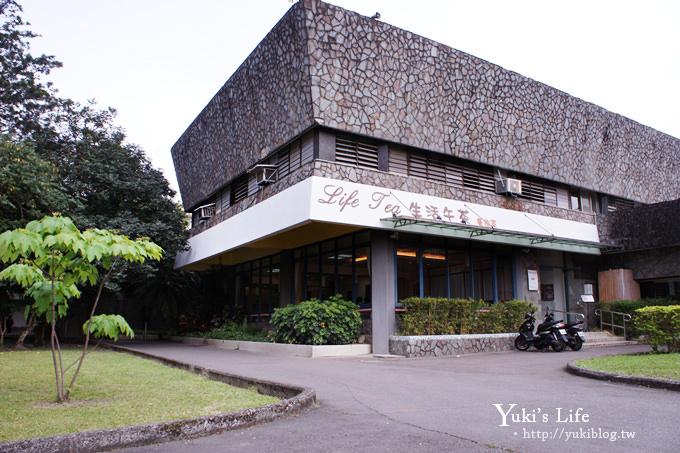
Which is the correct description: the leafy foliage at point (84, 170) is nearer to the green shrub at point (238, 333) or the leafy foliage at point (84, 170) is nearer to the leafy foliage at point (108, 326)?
the green shrub at point (238, 333)

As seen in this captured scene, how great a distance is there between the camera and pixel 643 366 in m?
9.06

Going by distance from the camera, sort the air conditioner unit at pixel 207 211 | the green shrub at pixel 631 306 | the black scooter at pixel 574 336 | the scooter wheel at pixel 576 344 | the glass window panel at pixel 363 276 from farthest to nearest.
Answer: the air conditioner unit at pixel 207 211, the green shrub at pixel 631 306, the glass window panel at pixel 363 276, the scooter wheel at pixel 576 344, the black scooter at pixel 574 336

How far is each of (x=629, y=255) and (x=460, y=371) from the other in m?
13.6

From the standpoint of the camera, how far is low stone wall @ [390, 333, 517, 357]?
1384 centimetres

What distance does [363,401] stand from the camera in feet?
22.2

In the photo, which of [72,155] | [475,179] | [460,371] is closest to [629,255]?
[475,179]

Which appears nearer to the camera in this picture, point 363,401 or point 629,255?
point 363,401

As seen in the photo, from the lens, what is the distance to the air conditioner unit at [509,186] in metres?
17.7

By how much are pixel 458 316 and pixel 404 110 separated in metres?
6.27

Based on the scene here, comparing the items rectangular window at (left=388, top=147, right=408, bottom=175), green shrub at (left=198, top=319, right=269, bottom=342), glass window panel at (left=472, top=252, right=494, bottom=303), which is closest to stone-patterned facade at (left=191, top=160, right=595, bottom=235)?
rectangular window at (left=388, top=147, right=408, bottom=175)

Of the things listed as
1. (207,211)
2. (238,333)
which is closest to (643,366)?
(238,333)

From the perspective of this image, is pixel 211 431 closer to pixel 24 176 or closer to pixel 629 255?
pixel 24 176

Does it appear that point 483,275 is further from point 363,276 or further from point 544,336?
point 363,276

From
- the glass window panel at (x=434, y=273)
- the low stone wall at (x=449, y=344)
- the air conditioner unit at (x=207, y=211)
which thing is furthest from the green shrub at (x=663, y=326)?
the air conditioner unit at (x=207, y=211)
